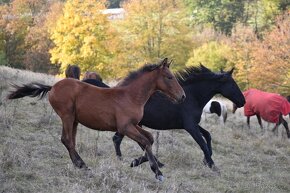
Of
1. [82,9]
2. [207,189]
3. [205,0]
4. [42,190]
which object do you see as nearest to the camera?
[42,190]

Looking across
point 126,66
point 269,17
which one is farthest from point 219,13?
point 126,66

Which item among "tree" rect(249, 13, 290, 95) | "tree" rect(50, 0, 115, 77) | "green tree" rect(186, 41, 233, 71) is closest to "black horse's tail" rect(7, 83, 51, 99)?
"tree" rect(249, 13, 290, 95)

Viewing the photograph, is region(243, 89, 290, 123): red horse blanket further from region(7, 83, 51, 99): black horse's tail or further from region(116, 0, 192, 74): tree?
region(116, 0, 192, 74): tree

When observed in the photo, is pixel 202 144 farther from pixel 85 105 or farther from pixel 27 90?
pixel 27 90

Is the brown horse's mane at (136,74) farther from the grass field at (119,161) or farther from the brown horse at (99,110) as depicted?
the grass field at (119,161)

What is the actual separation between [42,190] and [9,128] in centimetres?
350

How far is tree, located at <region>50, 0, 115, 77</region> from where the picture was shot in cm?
2975

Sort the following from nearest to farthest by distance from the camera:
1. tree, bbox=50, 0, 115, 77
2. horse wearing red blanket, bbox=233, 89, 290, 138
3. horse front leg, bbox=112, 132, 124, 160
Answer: horse front leg, bbox=112, 132, 124, 160, horse wearing red blanket, bbox=233, 89, 290, 138, tree, bbox=50, 0, 115, 77

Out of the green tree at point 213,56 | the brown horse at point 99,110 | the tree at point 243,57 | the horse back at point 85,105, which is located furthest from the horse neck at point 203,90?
the green tree at point 213,56

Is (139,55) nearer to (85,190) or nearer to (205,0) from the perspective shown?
(205,0)

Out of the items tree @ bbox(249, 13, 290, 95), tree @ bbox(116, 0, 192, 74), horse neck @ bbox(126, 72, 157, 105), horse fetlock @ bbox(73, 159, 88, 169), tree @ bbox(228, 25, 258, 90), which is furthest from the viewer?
tree @ bbox(116, 0, 192, 74)

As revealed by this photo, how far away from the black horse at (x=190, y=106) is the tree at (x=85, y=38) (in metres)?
21.4

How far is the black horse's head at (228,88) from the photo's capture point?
8453mm

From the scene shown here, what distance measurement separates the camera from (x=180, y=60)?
121 ft
